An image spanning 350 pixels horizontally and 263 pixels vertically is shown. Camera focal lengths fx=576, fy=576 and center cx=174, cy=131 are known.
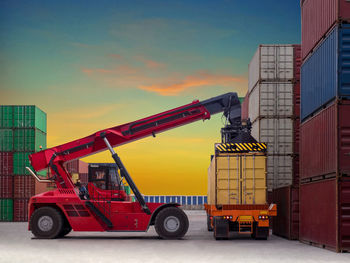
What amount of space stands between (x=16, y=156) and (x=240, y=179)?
2314cm

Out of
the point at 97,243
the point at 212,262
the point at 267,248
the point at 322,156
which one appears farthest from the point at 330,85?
the point at 97,243

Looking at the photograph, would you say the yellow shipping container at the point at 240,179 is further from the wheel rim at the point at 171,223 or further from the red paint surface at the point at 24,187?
the red paint surface at the point at 24,187

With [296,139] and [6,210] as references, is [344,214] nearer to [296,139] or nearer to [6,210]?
[296,139]

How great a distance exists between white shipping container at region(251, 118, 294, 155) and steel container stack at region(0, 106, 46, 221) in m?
18.2

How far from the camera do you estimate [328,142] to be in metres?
18.1

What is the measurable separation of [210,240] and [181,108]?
5.44m

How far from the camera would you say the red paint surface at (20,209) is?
4059 centimetres

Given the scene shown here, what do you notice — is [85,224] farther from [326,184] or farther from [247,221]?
[326,184]

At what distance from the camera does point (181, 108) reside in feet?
77.5

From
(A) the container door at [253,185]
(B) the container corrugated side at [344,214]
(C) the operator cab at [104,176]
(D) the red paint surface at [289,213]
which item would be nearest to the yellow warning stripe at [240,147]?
(A) the container door at [253,185]

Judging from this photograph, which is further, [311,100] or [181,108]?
[181,108]

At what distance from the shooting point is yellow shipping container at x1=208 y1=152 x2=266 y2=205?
21938mm

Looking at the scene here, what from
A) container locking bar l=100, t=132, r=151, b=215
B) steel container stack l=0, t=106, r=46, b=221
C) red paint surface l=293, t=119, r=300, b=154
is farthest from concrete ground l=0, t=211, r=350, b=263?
steel container stack l=0, t=106, r=46, b=221

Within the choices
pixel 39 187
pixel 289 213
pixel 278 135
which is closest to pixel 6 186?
pixel 39 187
